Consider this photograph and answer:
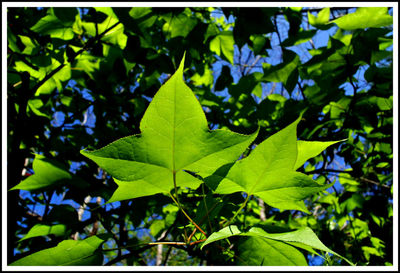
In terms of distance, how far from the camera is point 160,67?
1.23 metres

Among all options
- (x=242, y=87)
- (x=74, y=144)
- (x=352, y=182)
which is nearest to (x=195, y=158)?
(x=242, y=87)

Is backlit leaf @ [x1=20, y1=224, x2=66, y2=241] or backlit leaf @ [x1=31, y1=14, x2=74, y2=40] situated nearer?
backlit leaf @ [x1=20, y1=224, x2=66, y2=241]

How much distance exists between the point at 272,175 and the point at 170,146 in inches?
5.5

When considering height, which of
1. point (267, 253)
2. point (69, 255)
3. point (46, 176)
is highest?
point (46, 176)

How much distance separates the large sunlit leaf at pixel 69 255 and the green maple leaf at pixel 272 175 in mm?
265

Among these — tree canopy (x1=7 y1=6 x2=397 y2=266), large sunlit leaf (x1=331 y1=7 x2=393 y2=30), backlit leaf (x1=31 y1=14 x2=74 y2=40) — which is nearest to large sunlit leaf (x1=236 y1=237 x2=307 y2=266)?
tree canopy (x1=7 y1=6 x2=397 y2=266)

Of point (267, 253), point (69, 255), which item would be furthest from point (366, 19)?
point (69, 255)

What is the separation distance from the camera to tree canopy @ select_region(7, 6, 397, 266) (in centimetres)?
32

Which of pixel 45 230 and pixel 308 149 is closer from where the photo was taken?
pixel 308 149

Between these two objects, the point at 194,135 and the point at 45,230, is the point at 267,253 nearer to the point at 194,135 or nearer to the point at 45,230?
the point at 194,135

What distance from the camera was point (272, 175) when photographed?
34 centimetres

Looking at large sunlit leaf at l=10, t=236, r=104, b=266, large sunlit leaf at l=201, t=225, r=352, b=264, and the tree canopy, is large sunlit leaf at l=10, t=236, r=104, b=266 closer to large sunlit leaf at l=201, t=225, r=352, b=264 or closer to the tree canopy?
the tree canopy

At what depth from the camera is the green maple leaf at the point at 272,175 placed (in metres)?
0.31

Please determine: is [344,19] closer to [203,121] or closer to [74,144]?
[203,121]
